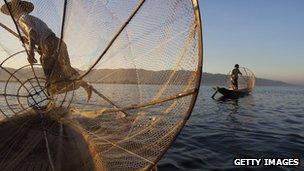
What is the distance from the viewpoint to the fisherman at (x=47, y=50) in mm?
4605

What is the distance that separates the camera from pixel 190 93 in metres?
4.25

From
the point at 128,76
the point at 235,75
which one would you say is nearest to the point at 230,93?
the point at 235,75

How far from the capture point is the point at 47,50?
188 inches

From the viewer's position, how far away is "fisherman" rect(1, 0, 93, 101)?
461 centimetres

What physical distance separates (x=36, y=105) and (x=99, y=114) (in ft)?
2.71

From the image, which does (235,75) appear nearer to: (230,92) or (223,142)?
(230,92)

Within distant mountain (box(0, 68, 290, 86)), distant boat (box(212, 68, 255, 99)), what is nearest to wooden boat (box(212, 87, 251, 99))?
distant boat (box(212, 68, 255, 99))

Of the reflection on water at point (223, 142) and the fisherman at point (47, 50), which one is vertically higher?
the fisherman at point (47, 50)

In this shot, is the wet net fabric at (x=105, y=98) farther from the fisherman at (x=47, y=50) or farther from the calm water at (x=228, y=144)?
the calm water at (x=228, y=144)

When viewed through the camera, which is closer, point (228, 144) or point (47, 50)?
point (47, 50)

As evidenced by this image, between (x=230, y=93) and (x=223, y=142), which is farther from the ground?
(x=230, y=93)

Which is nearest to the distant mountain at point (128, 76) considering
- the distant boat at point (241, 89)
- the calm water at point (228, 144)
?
the calm water at point (228, 144)

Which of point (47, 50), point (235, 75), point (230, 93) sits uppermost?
point (47, 50)

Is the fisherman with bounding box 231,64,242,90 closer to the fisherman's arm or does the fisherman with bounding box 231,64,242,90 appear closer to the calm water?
the calm water
